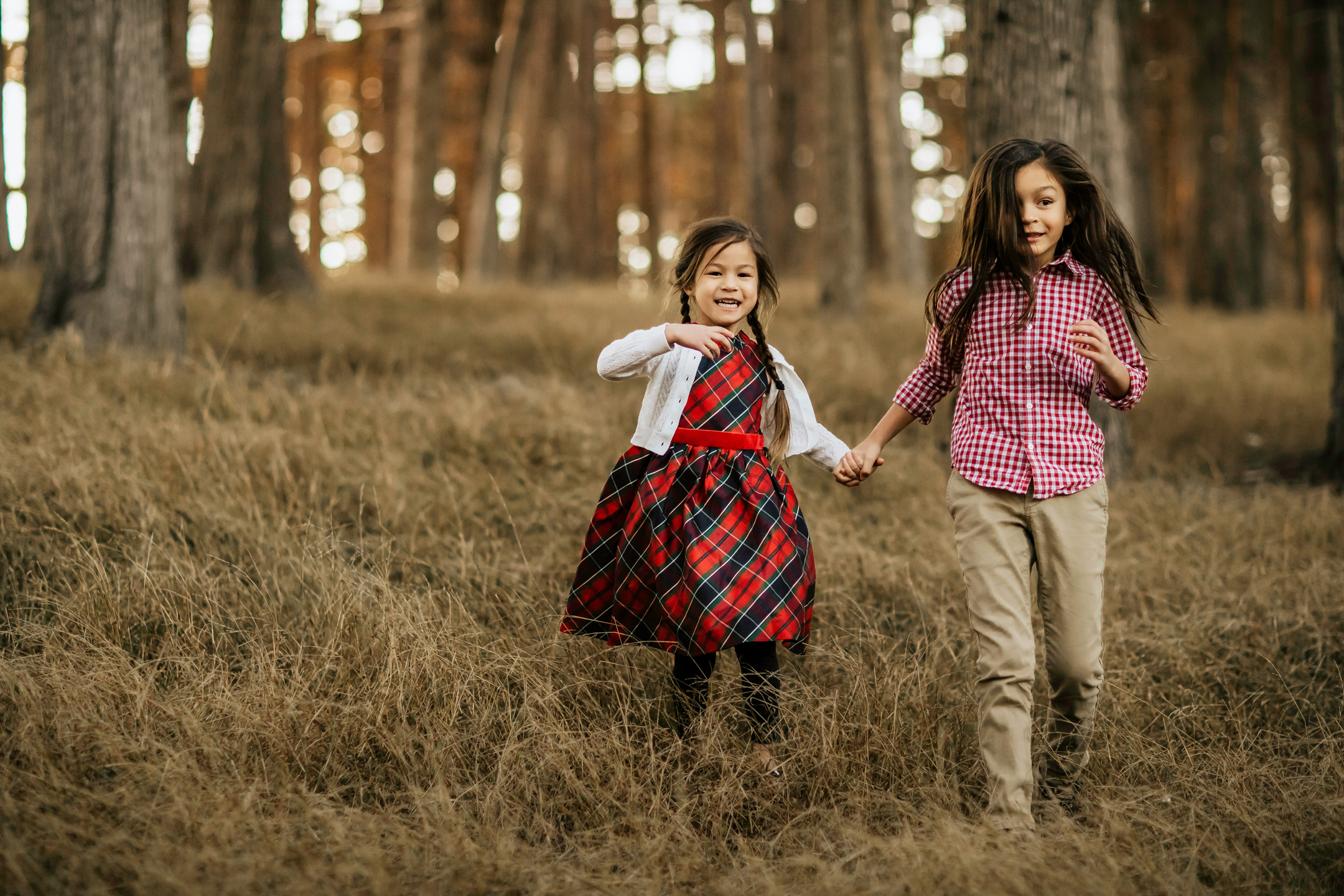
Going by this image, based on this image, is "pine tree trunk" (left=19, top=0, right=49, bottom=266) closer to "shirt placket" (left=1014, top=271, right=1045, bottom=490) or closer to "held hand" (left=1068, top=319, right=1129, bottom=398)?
"shirt placket" (left=1014, top=271, right=1045, bottom=490)

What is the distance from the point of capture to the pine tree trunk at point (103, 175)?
18.8 ft

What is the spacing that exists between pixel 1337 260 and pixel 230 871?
6.05m

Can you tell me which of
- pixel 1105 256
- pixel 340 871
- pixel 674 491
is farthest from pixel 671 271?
pixel 340 871

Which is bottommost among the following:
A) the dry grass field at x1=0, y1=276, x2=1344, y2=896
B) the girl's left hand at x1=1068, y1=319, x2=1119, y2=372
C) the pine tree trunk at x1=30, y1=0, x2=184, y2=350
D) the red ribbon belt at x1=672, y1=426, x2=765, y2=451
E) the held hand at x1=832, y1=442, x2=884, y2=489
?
the dry grass field at x1=0, y1=276, x2=1344, y2=896

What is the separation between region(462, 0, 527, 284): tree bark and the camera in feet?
48.1

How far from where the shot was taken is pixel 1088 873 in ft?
6.48

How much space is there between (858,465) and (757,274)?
23.5 inches

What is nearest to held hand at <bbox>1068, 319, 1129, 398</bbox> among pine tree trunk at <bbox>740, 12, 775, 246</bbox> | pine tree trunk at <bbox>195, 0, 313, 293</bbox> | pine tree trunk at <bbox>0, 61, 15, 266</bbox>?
pine tree trunk at <bbox>195, 0, 313, 293</bbox>

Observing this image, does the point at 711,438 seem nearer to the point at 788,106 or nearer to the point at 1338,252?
the point at 1338,252

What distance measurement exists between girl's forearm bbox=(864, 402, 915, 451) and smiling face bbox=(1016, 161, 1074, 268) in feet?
1.72

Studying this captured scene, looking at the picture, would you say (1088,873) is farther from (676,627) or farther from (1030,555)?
(676,627)

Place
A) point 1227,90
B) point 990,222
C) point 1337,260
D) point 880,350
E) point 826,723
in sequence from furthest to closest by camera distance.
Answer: point 1227,90
point 880,350
point 1337,260
point 826,723
point 990,222

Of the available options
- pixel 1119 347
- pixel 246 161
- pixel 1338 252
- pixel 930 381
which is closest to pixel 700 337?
pixel 930 381

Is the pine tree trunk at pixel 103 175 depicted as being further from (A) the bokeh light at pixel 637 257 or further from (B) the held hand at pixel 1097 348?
(A) the bokeh light at pixel 637 257
